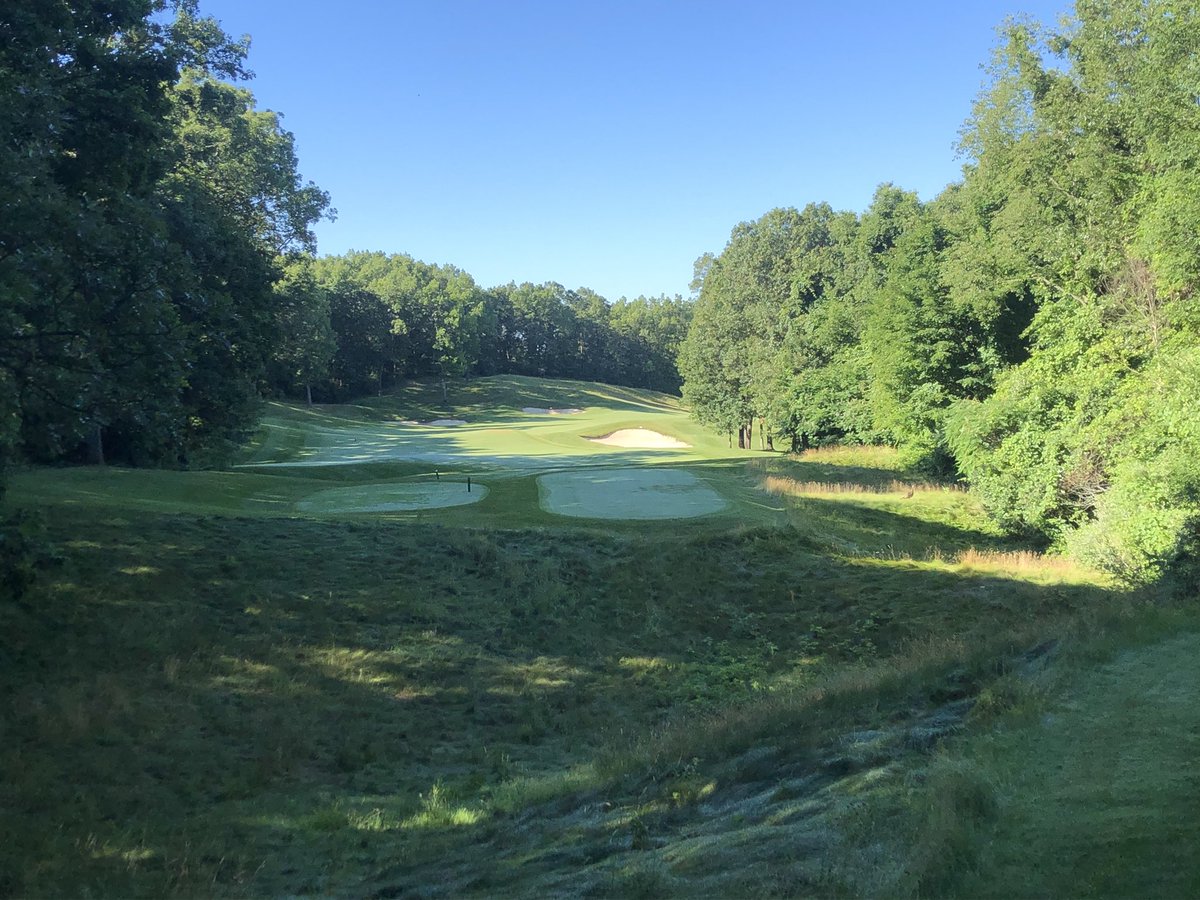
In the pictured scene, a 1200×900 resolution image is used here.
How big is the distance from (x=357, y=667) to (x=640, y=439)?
47.3m

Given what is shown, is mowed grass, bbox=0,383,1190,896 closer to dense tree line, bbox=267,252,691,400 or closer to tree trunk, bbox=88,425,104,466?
tree trunk, bbox=88,425,104,466

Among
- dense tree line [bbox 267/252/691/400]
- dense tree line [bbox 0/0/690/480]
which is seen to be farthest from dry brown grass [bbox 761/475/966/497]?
dense tree line [bbox 267/252/691/400]

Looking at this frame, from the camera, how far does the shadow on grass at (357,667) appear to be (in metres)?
7.12

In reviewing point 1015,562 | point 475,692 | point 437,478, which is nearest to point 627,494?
point 437,478

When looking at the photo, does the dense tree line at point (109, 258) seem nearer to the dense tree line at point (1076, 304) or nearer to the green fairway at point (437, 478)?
the green fairway at point (437, 478)

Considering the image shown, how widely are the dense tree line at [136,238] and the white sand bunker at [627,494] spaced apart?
9389 millimetres

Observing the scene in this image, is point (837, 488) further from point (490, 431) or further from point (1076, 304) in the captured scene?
point (490, 431)

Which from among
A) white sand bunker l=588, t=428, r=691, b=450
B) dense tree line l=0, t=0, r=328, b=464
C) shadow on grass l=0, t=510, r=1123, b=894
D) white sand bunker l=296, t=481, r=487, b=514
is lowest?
shadow on grass l=0, t=510, r=1123, b=894

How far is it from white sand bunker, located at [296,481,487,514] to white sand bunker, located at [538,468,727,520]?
2.53 metres

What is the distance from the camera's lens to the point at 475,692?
11.8m

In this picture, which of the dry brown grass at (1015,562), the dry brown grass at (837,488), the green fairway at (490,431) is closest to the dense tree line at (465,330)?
the green fairway at (490,431)

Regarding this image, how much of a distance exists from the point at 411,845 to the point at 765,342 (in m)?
50.8

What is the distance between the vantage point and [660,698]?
12.2 m

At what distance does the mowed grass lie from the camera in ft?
19.4
